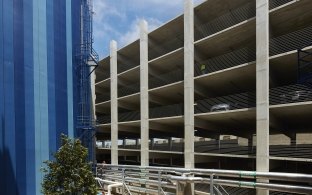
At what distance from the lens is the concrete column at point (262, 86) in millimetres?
16203

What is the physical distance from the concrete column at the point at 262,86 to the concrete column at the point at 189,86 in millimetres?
6019

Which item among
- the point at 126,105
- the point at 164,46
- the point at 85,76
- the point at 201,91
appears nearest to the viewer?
the point at 85,76

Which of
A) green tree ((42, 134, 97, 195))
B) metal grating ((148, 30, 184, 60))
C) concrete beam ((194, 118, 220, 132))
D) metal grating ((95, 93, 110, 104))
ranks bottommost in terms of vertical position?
green tree ((42, 134, 97, 195))

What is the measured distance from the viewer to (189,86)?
861 inches

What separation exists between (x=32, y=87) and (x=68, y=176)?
7.97 meters

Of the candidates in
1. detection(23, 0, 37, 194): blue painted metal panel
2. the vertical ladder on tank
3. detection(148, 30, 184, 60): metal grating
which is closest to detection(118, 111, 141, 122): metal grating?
detection(148, 30, 184, 60): metal grating

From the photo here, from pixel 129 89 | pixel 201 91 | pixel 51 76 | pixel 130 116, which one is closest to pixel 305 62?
pixel 201 91

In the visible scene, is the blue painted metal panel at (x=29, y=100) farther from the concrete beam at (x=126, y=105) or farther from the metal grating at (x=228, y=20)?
the concrete beam at (x=126, y=105)

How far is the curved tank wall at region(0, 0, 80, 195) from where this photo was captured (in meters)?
15.9

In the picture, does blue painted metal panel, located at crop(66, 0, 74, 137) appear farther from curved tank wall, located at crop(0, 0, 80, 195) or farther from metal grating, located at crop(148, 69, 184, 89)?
metal grating, located at crop(148, 69, 184, 89)

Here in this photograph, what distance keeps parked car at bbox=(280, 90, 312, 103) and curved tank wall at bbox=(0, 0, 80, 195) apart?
14.5 m

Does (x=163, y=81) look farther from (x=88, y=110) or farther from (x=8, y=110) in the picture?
(x=8, y=110)

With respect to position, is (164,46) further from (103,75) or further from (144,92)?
(103,75)

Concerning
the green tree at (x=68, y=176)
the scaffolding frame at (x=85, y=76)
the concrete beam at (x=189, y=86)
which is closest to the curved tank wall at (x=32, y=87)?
the scaffolding frame at (x=85, y=76)
